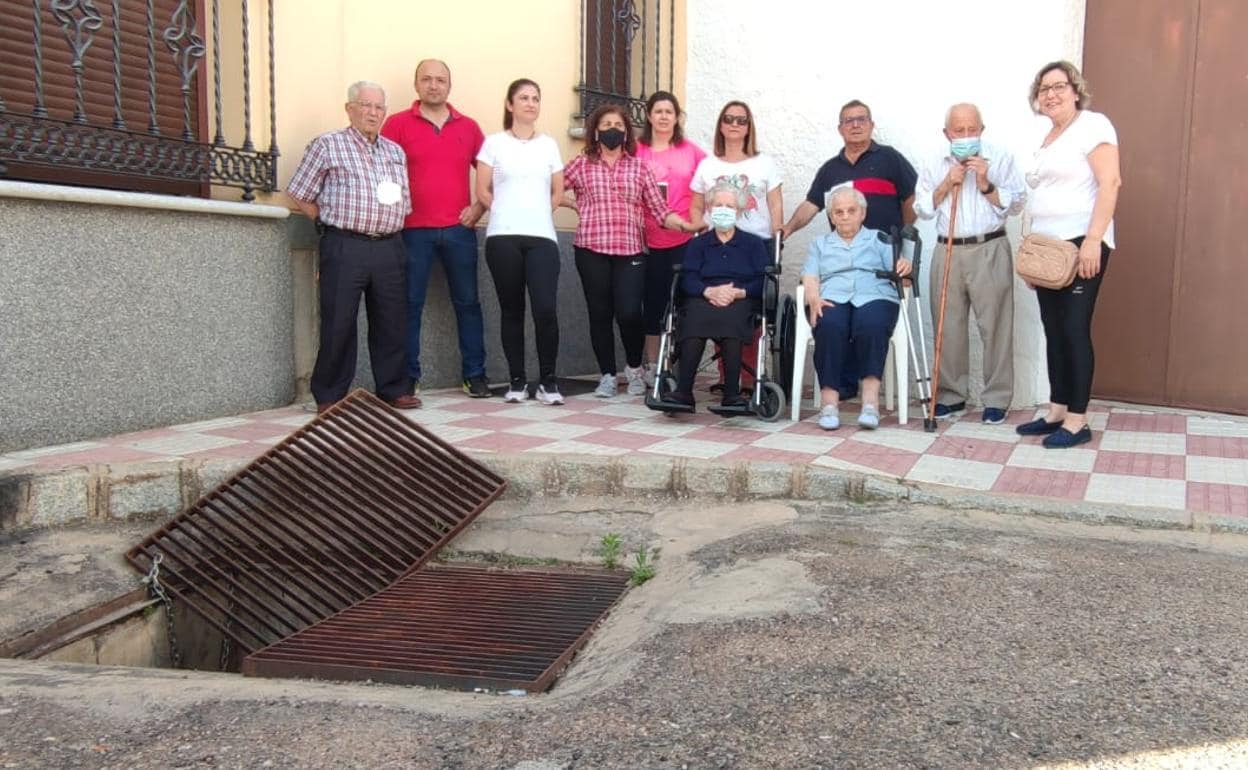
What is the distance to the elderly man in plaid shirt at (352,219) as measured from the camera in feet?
19.0

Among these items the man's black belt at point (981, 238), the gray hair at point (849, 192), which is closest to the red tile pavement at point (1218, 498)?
the man's black belt at point (981, 238)

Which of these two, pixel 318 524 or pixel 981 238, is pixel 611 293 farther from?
pixel 318 524

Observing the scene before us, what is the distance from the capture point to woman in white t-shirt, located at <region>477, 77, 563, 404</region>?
6328 millimetres

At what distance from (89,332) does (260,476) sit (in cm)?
138

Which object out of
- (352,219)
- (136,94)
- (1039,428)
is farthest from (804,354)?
(136,94)

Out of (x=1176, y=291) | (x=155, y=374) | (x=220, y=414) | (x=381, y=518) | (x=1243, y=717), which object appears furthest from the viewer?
(x=1176, y=291)

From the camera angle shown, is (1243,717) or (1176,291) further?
(1176,291)

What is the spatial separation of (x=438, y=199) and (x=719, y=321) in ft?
6.25

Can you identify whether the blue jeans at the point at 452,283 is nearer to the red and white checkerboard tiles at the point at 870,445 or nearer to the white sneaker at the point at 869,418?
the red and white checkerboard tiles at the point at 870,445

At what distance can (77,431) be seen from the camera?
5172mm

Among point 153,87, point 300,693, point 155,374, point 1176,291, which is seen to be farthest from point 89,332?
point 1176,291

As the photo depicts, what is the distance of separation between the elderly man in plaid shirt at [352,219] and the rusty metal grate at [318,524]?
1096 millimetres

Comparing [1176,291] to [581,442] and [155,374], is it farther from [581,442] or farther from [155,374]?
[155,374]

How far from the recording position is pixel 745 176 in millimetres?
6348
